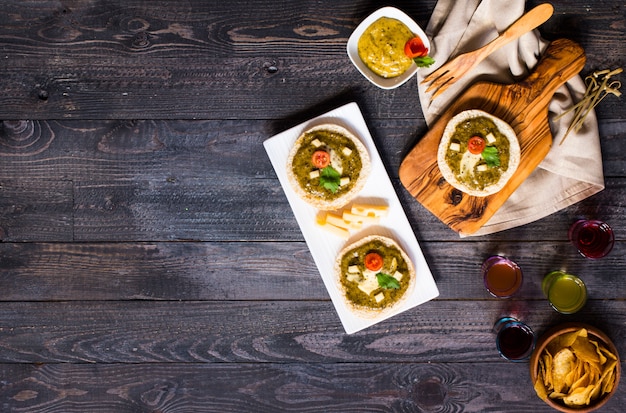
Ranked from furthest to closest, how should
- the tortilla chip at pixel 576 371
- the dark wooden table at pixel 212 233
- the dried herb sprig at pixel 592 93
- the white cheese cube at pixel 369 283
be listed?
the dark wooden table at pixel 212 233 → the white cheese cube at pixel 369 283 → the tortilla chip at pixel 576 371 → the dried herb sprig at pixel 592 93

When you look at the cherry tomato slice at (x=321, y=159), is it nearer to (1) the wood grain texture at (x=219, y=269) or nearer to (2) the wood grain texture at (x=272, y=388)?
(1) the wood grain texture at (x=219, y=269)

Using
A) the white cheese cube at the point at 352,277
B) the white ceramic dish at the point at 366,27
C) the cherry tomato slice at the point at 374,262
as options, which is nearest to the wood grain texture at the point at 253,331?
the white cheese cube at the point at 352,277

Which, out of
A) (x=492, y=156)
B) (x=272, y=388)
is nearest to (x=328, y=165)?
(x=492, y=156)

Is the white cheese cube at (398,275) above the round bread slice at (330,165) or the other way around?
the other way around

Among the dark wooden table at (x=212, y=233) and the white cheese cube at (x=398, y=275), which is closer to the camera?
the white cheese cube at (x=398, y=275)

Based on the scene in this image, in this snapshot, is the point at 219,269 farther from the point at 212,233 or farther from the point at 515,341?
the point at 515,341

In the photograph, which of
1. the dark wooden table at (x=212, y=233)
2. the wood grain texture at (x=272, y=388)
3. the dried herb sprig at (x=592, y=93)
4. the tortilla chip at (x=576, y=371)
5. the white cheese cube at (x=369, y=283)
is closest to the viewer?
the dried herb sprig at (x=592, y=93)

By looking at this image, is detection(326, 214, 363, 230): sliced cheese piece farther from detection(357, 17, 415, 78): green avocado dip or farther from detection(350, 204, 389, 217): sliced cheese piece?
detection(357, 17, 415, 78): green avocado dip

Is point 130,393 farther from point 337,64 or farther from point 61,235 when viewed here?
point 337,64
